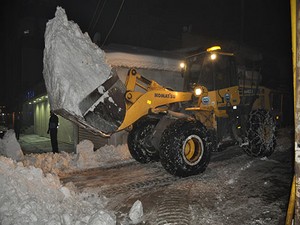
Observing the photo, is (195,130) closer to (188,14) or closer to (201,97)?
(201,97)

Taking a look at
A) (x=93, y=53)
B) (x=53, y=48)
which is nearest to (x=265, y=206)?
(x=93, y=53)

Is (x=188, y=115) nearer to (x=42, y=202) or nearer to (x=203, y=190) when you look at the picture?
(x=203, y=190)

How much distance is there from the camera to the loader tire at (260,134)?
734 centimetres

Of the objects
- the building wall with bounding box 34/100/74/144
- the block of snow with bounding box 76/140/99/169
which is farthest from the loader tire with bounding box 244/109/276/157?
the building wall with bounding box 34/100/74/144

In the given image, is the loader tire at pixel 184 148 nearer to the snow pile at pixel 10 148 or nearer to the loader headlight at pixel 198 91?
the loader headlight at pixel 198 91

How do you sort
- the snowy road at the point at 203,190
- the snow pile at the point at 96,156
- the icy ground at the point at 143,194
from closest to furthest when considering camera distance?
the icy ground at the point at 143,194 → the snowy road at the point at 203,190 → the snow pile at the point at 96,156

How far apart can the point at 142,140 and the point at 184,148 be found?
1.75 m

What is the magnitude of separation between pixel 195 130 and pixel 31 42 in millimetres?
28182

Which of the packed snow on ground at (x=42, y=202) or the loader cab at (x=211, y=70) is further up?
the loader cab at (x=211, y=70)

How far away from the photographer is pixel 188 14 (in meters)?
21.3

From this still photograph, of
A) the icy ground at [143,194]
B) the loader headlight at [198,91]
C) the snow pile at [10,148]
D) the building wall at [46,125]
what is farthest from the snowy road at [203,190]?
the building wall at [46,125]

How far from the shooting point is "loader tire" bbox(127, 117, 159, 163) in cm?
721

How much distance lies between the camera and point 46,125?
20.8m

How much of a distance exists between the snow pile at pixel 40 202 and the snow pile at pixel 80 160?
255cm
